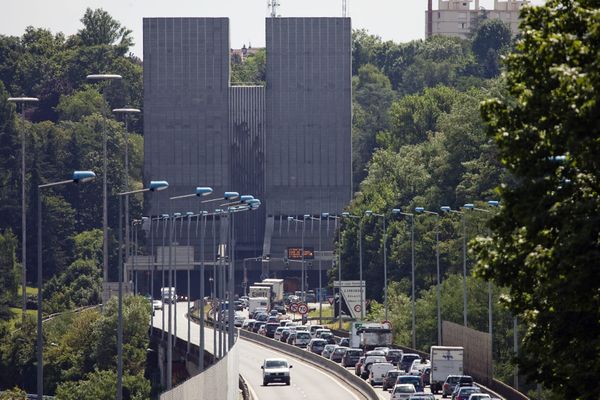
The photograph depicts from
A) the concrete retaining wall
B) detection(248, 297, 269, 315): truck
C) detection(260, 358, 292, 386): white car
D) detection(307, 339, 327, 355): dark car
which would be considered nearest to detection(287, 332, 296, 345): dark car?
detection(307, 339, 327, 355): dark car

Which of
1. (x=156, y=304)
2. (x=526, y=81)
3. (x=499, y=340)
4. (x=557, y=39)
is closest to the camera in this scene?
(x=557, y=39)

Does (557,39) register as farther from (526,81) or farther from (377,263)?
(377,263)

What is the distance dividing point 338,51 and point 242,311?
29294 millimetres

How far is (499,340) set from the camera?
9831cm

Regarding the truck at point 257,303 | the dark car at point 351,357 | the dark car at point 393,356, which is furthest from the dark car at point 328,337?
the truck at point 257,303

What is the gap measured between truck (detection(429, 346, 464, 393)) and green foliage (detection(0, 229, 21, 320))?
81.7 metres

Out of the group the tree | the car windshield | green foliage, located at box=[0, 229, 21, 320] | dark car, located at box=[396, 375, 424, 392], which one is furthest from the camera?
green foliage, located at box=[0, 229, 21, 320]

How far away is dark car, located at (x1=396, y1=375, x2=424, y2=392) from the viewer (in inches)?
3260

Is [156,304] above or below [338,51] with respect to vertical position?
below

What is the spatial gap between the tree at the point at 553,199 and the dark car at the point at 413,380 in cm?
4710

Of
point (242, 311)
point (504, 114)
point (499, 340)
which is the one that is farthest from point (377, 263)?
point (504, 114)

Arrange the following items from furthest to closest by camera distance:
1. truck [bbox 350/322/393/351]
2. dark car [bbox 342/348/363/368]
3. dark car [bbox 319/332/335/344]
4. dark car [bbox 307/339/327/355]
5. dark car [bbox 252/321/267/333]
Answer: dark car [bbox 252/321/267/333], dark car [bbox 319/332/335/344], dark car [bbox 307/339/327/355], truck [bbox 350/322/393/351], dark car [bbox 342/348/363/368]

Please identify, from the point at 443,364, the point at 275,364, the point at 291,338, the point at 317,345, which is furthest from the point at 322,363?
the point at 443,364

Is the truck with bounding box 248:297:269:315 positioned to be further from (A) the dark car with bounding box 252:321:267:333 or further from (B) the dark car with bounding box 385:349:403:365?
(B) the dark car with bounding box 385:349:403:365
